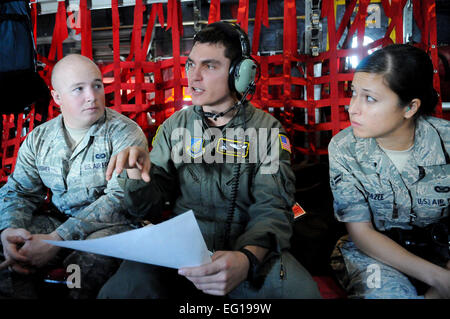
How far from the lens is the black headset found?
143 cm

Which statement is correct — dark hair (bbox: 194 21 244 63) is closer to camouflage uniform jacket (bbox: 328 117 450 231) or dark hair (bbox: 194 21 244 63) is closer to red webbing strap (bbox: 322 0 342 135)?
camouflage uniform jacket (bbox: 328 117 450 231)

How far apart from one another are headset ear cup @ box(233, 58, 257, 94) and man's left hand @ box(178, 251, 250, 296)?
2.59ft

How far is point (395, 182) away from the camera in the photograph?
1408 millimetres

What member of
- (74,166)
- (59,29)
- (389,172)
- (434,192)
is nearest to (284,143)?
(389,172)

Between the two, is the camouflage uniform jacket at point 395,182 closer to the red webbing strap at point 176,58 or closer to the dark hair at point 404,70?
the dark hair at point 404,70

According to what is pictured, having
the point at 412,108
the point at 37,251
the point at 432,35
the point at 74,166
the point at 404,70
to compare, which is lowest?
the point at 37,251

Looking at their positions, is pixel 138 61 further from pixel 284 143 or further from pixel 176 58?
pixel 284 143

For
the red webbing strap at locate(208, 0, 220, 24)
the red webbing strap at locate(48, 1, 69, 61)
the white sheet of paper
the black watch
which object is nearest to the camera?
the white sheet of paper

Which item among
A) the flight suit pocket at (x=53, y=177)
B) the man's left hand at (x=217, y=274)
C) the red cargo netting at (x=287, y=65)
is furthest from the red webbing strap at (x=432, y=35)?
the flight suit pocket at (x=53, y=177)

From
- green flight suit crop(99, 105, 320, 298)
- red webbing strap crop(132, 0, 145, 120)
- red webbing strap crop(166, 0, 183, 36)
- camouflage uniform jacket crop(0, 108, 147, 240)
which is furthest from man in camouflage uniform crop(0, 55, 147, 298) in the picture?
red webbing strap crop(166, 0, 183, 36)

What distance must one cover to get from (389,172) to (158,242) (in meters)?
1.12

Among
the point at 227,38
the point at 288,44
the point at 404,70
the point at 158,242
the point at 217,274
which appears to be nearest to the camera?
the point at 158,242
